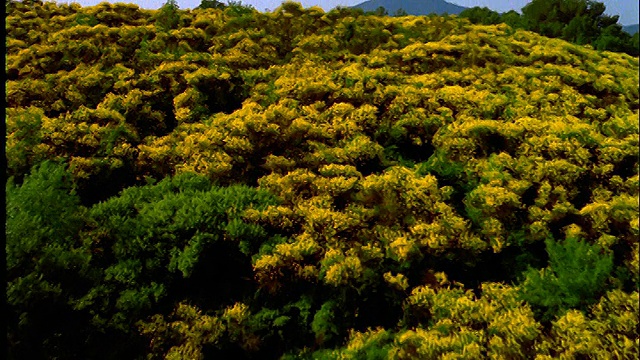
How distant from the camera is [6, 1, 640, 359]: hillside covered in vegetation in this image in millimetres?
4652

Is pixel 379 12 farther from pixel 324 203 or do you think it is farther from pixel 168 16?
pixel 324 203

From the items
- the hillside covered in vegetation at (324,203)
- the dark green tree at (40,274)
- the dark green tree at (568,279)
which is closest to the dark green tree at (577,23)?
the hillside covered in vegetation at (324,203)

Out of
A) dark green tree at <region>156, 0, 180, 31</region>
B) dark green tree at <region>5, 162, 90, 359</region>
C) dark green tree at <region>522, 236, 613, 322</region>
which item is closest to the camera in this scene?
dark green tree at <region>5, 162, 90, 359</region>

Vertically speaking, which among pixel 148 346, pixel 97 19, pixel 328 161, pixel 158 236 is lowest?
pixel 148 346

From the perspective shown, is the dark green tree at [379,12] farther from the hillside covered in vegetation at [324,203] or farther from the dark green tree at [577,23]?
the dark green tree at [577,23]

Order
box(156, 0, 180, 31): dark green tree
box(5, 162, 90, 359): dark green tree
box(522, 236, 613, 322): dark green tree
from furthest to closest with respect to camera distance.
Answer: box(156, 0, 180, 31): dark green tree
box(522, 236, 613, 322): dark green tree
box(5, 162, 90, 359): dark green tree

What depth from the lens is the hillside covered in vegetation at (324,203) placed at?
4652 mm

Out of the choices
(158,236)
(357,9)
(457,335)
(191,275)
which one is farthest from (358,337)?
(357,9)

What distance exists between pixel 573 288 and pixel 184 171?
4.51 m

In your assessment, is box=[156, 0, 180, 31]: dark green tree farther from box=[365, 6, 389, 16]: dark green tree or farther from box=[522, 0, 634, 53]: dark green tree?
box=[522, 0, 634, 53]: dark green tree

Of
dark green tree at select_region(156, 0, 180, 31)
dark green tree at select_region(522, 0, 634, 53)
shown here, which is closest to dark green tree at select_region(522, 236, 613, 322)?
dark green tree at select_region(522, 0, 634, 53)

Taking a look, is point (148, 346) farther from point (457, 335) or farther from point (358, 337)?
point (457, 335)

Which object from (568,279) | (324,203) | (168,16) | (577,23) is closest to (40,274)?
(324,203)

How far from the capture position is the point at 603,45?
989 cm
